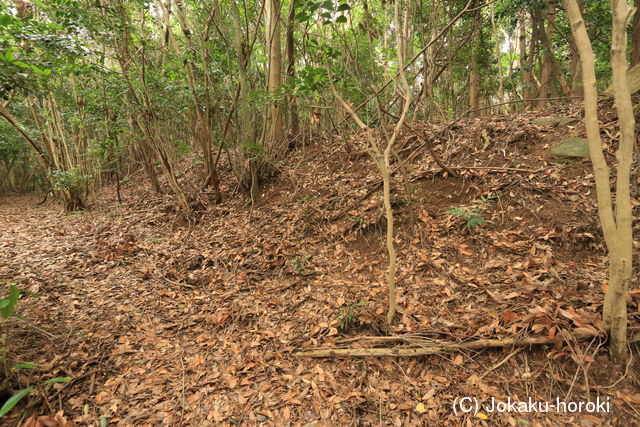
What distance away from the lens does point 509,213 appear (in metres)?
4.45

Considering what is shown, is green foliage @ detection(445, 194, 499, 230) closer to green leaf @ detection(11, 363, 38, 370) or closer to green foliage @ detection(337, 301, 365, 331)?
green foliage @ detection(337, 301, 365, 331)

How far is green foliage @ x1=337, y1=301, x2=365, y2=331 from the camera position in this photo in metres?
3.48

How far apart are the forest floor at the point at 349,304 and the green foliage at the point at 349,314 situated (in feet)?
0.08

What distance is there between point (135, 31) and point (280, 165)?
4.44 meters

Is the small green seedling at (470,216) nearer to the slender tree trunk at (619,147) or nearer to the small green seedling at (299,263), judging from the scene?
the slender tree trunk at (619,147)

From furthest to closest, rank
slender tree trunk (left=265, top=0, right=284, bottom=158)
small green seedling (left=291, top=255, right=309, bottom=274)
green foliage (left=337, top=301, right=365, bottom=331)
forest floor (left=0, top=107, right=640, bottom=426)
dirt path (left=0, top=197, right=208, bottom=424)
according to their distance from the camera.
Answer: slender tree trunk (left=265, top=0, right=284, bottom=158) → small green seedling (left=291, top=255, right=309, bottom=274) → green foliage (left=337, top=301, right=365, bottom=331) → dirt path (left=0, top=197, right=208, bottom=424) → forest floor (left=0, top=107, right=640, bottom=426)

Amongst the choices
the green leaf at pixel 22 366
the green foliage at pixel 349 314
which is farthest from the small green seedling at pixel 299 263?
the green leaf at pixel 22 366

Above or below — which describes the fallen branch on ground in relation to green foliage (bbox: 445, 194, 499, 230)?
below

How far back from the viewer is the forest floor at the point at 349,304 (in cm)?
266

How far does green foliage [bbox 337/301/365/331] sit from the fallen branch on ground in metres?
0.32

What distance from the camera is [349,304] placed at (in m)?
3.78

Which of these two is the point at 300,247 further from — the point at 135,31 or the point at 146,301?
the point at 135,31

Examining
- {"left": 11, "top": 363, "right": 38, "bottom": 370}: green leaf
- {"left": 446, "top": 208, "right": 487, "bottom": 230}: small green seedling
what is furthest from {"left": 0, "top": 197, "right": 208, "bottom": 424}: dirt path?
{"left": 446, "top": 208, "right": 487, "bottom": 230}: small green seedling

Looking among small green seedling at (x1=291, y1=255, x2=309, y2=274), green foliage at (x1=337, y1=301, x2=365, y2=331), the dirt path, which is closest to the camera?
the dirt path
